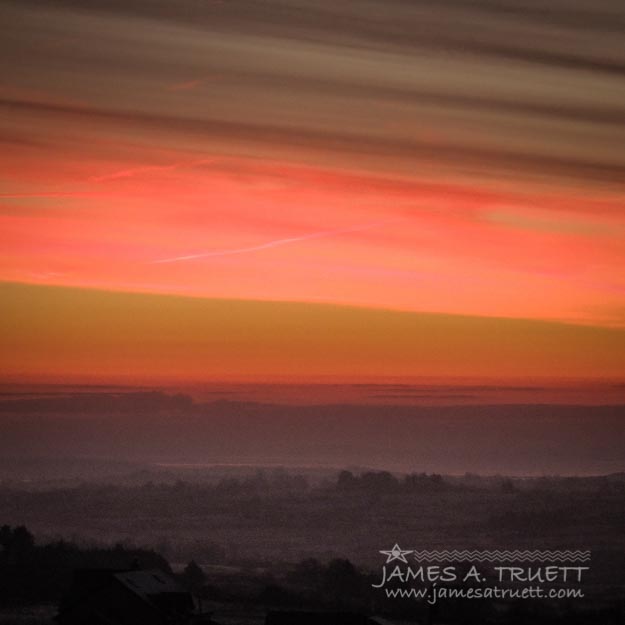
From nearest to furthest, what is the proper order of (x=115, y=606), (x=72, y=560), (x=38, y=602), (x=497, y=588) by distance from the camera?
1. (x=115, y=606)
2. (x=38, y=602)
3. (x=497, y=588)
4. (x=72, y=560)

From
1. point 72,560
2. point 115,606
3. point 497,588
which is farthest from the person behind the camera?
point 72,560

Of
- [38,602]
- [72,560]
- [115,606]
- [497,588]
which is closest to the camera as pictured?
[115,606]

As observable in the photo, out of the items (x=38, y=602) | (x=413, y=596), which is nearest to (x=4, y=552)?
(x=38, y=602)

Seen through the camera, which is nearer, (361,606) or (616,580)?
(361,606)

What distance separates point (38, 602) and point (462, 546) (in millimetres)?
8491

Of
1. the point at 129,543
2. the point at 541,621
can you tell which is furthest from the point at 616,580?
the point at 129,543

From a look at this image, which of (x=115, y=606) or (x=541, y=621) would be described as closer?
(x=115, y=606)

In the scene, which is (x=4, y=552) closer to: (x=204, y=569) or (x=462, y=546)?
(x=204, y=569)

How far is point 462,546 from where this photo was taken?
73.7ft

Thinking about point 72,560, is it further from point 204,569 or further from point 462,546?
point 462,546

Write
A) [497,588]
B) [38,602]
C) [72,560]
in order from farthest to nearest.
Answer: [72,560], [497,588], [38,602]

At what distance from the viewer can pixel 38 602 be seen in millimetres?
19016

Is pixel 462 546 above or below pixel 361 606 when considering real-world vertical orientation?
above

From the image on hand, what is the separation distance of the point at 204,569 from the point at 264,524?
1759mm
